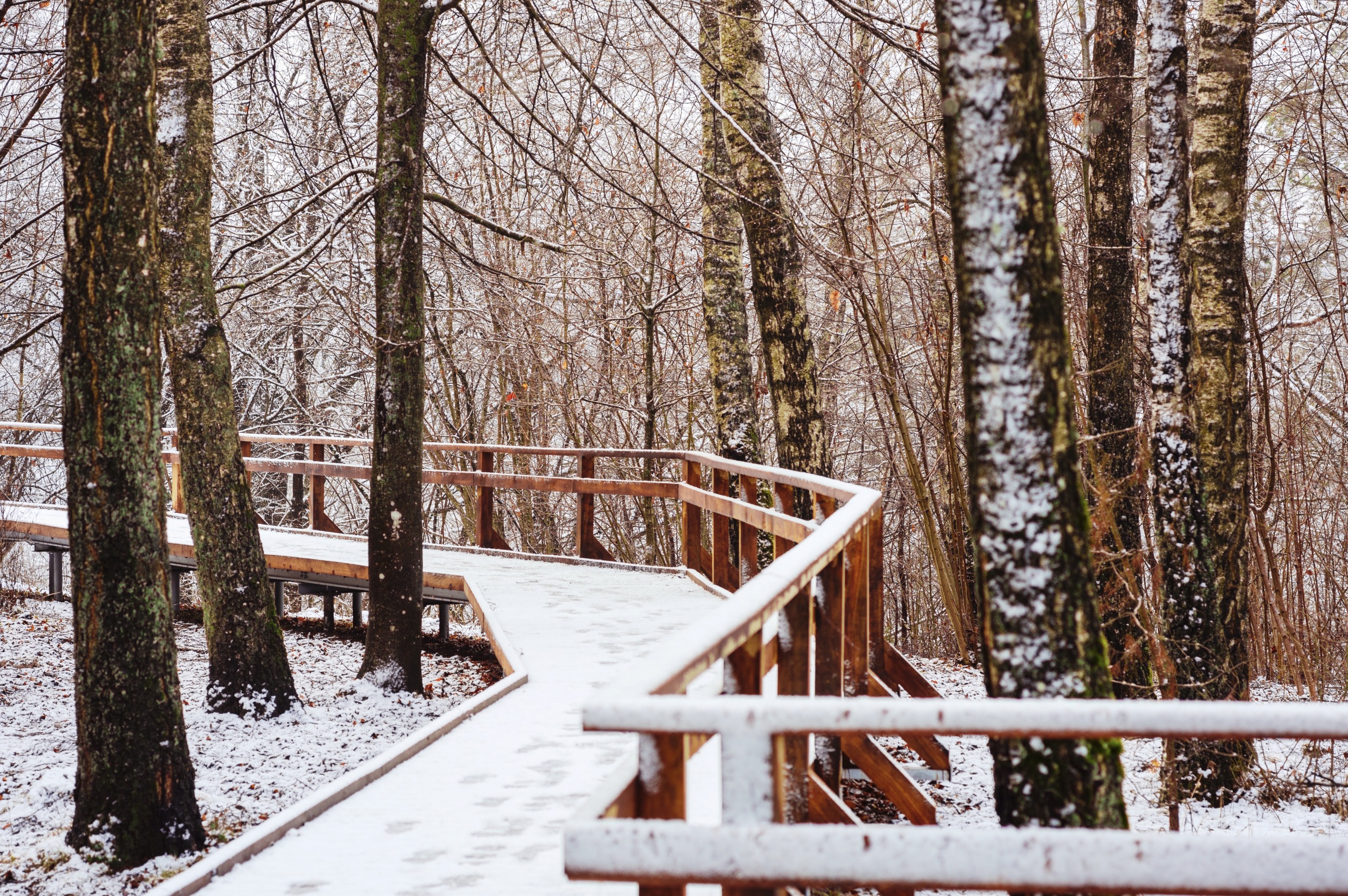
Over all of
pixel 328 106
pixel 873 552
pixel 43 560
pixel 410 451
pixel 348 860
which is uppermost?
pixel 328 106

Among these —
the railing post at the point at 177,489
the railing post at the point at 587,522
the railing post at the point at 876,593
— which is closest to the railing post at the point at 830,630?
the railing post at the point at 876,593

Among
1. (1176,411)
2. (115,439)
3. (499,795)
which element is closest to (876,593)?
(499,795)

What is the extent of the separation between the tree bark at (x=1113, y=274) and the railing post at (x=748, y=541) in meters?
2.75

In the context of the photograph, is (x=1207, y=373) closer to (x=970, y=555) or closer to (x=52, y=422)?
(x=970, y=555)

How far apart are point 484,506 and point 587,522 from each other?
1419 millimetres

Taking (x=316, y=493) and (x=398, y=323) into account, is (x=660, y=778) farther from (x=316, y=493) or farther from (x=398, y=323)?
(x=316, y=493)

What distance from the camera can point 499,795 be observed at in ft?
14.6

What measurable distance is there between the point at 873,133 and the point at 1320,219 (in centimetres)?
805

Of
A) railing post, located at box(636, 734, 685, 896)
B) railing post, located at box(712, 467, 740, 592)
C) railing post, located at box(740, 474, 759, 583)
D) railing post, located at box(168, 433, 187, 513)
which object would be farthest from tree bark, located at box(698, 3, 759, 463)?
railing post, located at box(636, 734, 685, 896)

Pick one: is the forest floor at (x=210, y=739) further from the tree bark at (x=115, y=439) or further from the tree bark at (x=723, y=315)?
the tree bark at (x=723, y=315)

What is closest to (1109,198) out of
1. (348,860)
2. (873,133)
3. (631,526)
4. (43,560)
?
(873,133)

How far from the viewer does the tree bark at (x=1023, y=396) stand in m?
3.24

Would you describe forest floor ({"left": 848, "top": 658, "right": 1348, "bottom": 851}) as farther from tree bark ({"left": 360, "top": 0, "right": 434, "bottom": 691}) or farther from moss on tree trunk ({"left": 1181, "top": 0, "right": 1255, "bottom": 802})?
tree bark ({"left": 360, "top": 0, "right": 434, "bottom": 691})

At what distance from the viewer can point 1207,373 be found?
728 centimetres
